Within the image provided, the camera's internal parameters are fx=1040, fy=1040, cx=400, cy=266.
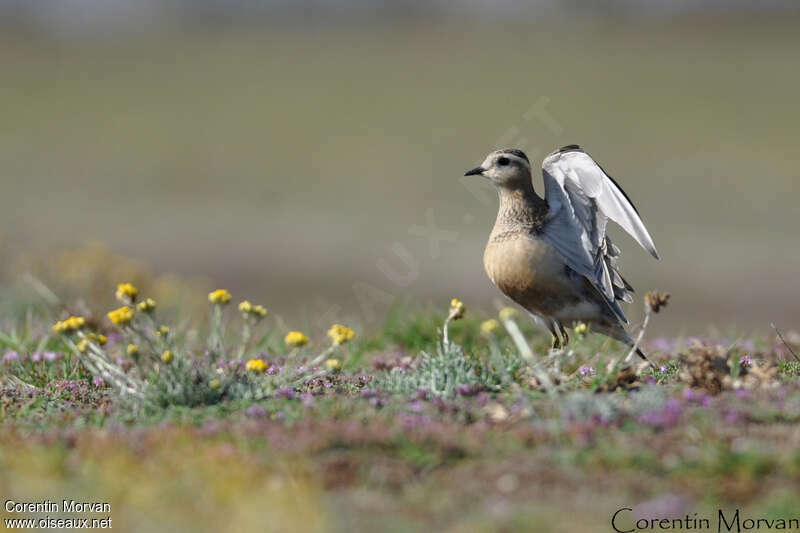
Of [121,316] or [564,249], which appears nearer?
[121,316]

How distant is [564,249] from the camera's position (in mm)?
7066

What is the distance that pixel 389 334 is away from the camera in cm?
891

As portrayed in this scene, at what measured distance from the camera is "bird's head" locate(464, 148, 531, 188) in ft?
24.2

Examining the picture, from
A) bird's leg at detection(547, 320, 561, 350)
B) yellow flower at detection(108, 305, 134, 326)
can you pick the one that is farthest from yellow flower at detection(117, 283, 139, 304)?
bird's leg at detection(547, 320, 561, 350)

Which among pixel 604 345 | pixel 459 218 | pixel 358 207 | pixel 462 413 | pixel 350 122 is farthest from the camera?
Result: pixel 350 122

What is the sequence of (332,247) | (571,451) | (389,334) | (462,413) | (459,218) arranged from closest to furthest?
1. (571,451)
2. (462,413)
3. (389,334)
4. (332,247)
5. (459,218)

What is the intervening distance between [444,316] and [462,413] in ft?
12.0

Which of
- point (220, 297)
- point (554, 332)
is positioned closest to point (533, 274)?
point (554, 332)

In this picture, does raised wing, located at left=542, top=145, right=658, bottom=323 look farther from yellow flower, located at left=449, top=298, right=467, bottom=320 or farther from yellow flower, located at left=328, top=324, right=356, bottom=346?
yellow flower, located at left=328, top=324, right=356, bottom=346

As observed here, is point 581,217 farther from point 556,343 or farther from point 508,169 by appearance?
point 556,343

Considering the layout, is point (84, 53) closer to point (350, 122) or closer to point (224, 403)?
point (350, 122)

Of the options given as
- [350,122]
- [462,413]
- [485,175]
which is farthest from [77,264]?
[350,122]

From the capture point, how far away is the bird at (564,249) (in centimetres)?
693

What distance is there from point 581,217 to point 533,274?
527 mm
